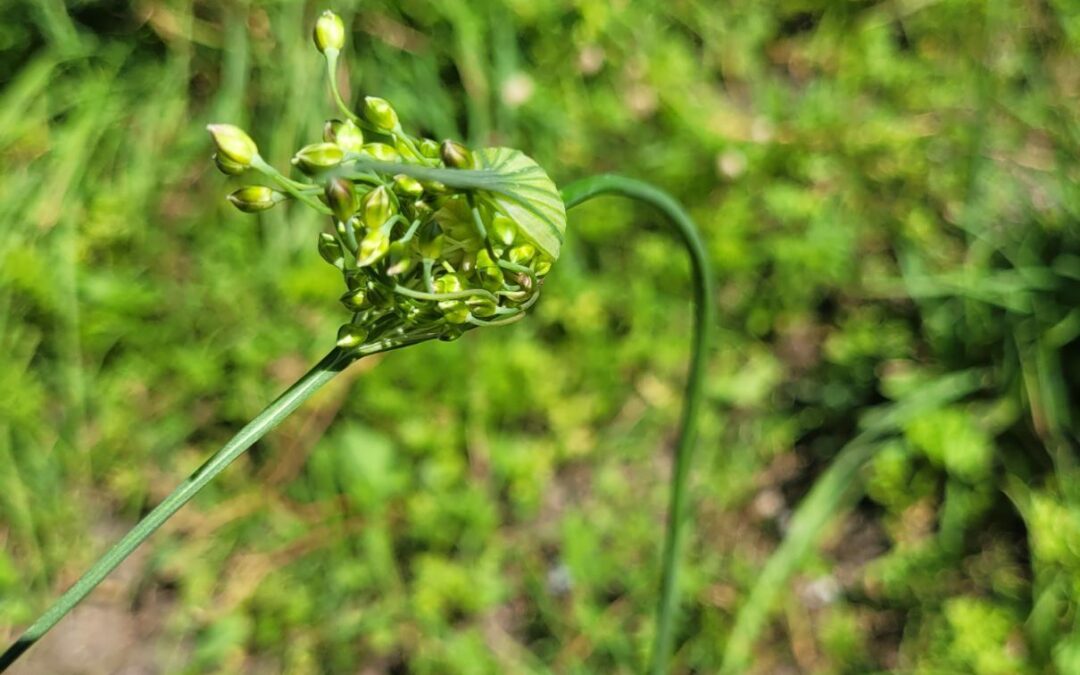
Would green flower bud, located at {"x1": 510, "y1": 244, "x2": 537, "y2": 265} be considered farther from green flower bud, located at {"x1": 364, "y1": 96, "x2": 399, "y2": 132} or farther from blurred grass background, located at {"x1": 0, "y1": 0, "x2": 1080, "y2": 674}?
blurred grass background, located at {"x1": 0, "y1": 0, "x2": 1080, "y2": 674}

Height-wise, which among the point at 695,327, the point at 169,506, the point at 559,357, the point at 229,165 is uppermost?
the point at 229,165

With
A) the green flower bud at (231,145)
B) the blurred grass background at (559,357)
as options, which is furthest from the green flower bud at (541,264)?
the blurred grass background at (559,357)

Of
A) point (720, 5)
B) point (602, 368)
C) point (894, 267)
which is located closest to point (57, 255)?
point (602, 368)

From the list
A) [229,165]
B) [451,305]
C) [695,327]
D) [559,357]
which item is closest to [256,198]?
[229,165]

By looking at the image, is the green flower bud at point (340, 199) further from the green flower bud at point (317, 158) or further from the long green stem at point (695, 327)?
the long green stem at point (695, 327)

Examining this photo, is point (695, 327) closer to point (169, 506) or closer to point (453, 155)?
point (453, 155)
